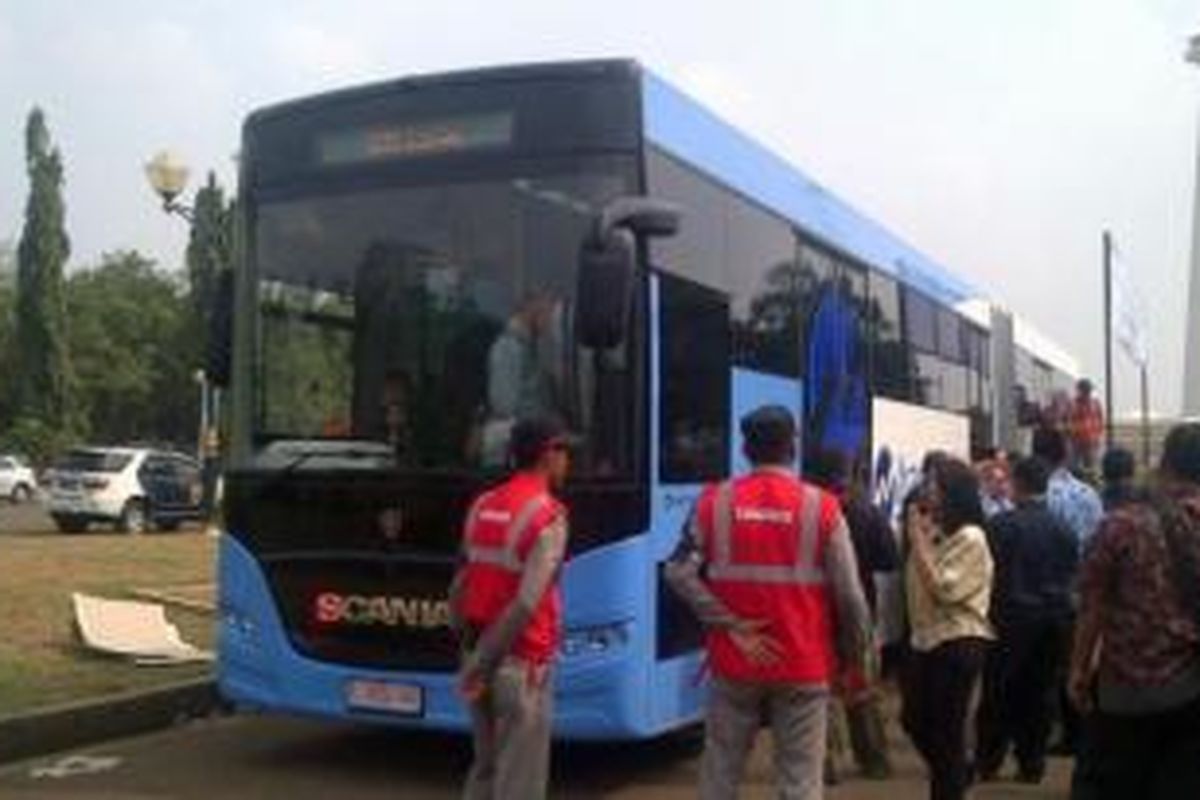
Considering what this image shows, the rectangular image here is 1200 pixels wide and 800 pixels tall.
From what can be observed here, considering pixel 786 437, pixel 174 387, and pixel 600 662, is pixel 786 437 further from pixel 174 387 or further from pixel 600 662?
pixel 174 387

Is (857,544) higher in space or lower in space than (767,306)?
lower

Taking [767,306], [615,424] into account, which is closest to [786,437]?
[615,424]

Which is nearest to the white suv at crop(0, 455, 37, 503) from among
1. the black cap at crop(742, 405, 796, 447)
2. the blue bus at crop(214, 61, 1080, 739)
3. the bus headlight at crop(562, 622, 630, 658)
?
the blue bus at crop(214, 61, 1080, 739)

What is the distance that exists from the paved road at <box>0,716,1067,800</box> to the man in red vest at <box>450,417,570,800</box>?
2931 mm

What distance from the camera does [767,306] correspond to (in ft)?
42.4

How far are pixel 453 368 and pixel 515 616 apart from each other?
120 inches

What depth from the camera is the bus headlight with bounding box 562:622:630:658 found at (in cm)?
1077

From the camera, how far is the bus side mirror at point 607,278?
10195 millimetres

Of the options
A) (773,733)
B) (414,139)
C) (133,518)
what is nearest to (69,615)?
(414,139)

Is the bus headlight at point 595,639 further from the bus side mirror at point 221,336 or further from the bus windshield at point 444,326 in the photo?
the bus side mirror at point 221,336

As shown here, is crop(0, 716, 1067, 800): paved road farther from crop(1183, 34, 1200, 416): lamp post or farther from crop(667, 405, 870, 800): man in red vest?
crop(1183, 34, 1200, 416): lamp post

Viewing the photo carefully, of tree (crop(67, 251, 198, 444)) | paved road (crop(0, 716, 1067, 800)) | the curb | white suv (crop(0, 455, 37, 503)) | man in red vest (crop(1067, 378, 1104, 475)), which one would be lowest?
paved road (crop(0, 716, 1067, 800))

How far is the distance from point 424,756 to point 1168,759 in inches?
231

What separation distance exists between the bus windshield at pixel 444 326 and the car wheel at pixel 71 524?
1207 inches
